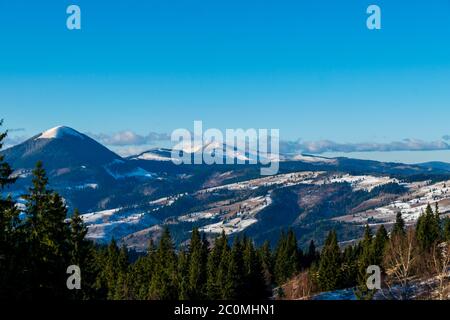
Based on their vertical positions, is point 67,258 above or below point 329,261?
above

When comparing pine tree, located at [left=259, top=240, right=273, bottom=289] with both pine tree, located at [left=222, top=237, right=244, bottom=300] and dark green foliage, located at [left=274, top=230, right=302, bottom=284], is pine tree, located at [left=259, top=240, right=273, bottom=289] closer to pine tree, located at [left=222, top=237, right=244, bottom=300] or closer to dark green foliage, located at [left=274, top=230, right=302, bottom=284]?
dark green foliage, located at [left=274, top=230, right=302, bottom=284]

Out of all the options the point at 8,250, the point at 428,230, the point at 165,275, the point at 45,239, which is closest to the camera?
the point at 8,250

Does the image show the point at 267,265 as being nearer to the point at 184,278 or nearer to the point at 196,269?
the point at 196,269

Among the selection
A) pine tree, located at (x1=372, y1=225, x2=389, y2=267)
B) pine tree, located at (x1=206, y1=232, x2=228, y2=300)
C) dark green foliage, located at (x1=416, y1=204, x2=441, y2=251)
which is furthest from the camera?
dark green foliage, located at (x1=416, y1=204, x2=441, y2=251)

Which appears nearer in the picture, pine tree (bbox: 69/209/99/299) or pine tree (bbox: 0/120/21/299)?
pine tree (bbox: 0/120/21/299)

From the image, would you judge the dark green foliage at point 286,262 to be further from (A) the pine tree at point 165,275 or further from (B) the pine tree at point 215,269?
(A) the pine tree at point 165,275

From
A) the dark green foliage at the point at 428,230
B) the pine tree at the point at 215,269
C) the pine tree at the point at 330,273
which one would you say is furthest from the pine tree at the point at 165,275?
the dark green foliage at the point at 428,230

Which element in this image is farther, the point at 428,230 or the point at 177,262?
the point at 177,262

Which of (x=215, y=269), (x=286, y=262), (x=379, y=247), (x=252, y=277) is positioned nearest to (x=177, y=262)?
(x=215, y=269)

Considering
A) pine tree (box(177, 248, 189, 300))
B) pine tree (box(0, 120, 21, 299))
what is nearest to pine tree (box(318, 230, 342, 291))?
pine tree (box(177, 248, 189, 300))
